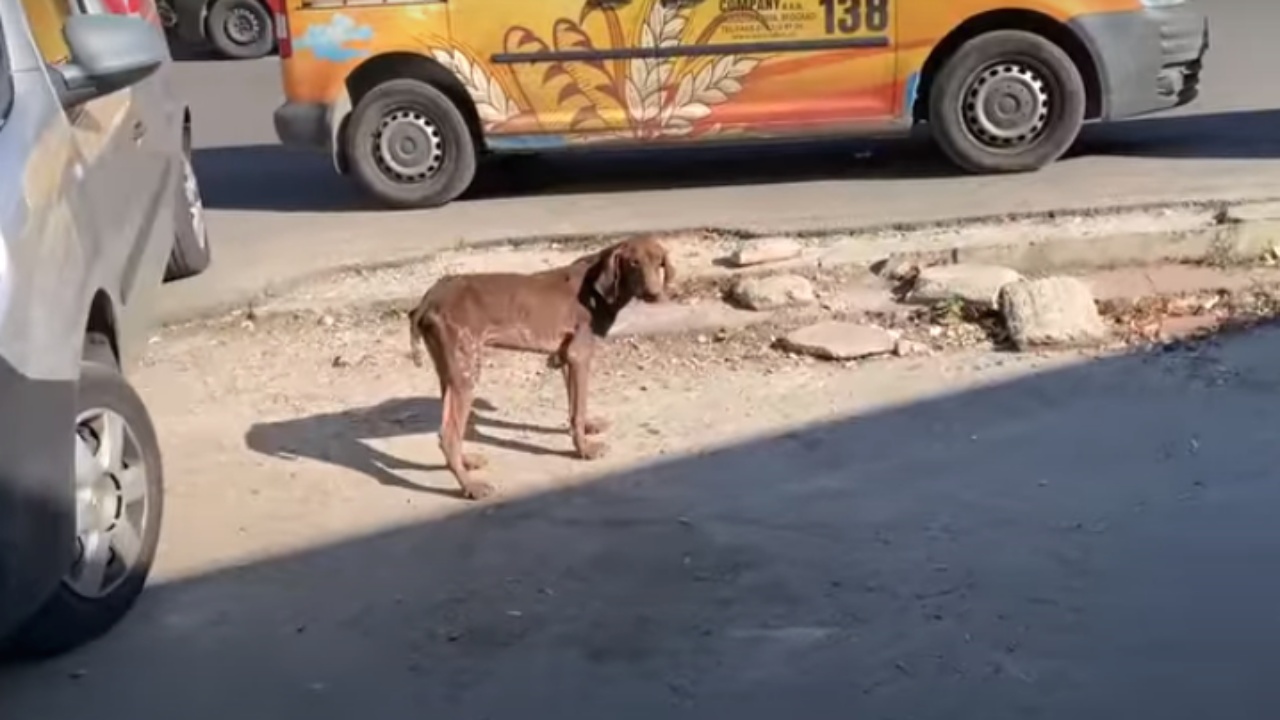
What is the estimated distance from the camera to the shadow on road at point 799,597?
4.36 metres

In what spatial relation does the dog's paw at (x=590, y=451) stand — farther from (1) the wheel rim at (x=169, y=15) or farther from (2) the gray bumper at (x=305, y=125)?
(1) the wheel rim at (x=169, y=15)

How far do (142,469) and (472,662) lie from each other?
1.18 m

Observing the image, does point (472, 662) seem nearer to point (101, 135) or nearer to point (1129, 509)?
point (1129, 509)

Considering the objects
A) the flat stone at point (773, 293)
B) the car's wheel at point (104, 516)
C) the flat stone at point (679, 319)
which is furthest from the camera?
the flat stone at point (773, 293)

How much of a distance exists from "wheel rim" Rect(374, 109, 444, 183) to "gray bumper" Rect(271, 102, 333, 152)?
0.29 meters

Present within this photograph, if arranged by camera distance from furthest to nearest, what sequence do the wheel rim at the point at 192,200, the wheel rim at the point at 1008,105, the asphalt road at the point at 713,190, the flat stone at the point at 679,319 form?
the wheel rim at the point at 1008,105
the asphalt road at the point at 713,190
the wheel rim at the point at 192,200
the flat stone at the point at 679,319

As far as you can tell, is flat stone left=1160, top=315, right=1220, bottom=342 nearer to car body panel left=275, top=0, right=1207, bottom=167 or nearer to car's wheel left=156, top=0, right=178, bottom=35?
car body panel left=275, top=0, right=1207, bottom=167

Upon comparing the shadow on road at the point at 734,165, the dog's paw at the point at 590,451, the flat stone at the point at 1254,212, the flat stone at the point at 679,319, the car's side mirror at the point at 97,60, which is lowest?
the dog's paw at the point at 590,451

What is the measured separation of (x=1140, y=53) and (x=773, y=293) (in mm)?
3234

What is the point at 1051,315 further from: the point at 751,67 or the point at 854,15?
the point at 751,67

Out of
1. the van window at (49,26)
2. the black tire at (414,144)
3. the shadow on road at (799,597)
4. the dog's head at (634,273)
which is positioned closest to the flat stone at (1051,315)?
the shadow on road at (799,597)

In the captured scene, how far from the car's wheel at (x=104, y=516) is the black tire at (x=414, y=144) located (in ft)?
16.8

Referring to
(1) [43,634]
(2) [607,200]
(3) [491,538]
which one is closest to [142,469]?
(1) [43,634]

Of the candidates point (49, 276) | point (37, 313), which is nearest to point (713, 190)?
point (49, 276)
